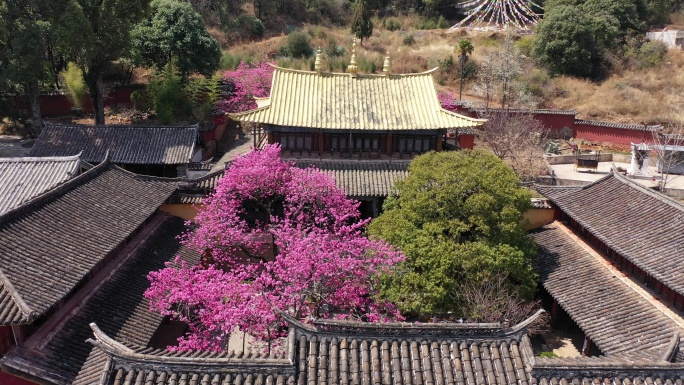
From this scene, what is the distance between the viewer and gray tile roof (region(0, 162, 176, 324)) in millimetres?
12555

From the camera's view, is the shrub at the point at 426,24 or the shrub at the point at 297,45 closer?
the shrub at the point at 297,45

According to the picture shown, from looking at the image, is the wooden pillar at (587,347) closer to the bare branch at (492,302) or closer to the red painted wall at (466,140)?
the bare branch at (492,302)

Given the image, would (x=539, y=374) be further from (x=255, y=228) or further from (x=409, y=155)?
(x=409, y=155)

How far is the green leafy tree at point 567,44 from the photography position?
49.4 m

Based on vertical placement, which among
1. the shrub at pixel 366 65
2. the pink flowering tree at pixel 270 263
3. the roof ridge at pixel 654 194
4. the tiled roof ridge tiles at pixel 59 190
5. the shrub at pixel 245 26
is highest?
the shrub at pixel 245 26

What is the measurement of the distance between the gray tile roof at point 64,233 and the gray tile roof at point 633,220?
53.2ft

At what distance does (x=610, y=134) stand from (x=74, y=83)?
4179cm

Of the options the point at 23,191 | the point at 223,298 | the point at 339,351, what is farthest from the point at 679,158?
the point at 23,191

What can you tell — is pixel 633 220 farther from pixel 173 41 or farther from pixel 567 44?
pixel 567 44

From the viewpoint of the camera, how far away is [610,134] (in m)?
42.7

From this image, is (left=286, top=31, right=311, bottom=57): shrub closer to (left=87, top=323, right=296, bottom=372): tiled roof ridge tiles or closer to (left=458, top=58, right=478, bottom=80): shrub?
(left=458, top=58, right=478, bottom=80): shrub

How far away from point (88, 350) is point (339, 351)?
327 inches

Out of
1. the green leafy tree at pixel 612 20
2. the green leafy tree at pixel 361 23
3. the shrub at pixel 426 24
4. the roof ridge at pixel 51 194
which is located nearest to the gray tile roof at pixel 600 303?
the roof ridge at pixel 51 194

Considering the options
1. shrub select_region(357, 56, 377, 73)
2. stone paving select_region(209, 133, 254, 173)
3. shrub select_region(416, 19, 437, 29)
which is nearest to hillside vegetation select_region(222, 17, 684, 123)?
shrub select_region(357, 56, 377, 73)
